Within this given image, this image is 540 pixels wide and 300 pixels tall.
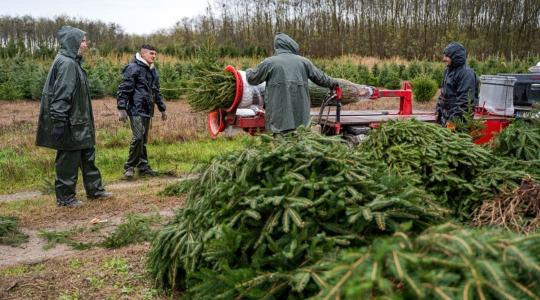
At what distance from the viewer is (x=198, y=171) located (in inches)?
164

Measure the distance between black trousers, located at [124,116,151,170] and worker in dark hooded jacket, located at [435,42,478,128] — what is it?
4.26 m

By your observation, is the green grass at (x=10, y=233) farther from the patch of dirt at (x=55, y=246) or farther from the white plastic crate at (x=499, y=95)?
the white plastic crate at (x=499, y=95)

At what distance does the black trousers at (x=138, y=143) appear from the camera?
8.04m

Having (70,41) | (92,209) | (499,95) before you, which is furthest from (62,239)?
(499,95)

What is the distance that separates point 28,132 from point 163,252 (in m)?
9.84

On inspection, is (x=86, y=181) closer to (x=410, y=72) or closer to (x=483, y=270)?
(x=483, y=270)

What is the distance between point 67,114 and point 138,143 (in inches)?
68.8

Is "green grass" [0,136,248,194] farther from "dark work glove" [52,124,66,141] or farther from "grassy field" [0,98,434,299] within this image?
"dark work glove" [52,124,66,141]

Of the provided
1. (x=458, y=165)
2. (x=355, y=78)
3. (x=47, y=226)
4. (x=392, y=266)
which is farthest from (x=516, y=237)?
(x=355, y=78)

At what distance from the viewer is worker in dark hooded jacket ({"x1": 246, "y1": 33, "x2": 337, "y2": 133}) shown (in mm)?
6367

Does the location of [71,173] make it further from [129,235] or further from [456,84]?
[456,84]

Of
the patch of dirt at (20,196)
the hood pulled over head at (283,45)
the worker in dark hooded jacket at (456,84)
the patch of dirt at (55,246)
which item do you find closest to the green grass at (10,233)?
the patch of dirt at (55,246)

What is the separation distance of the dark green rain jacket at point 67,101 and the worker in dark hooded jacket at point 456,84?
4.52 m

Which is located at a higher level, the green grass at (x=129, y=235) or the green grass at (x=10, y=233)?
the green grass at (x=129, y=235)
